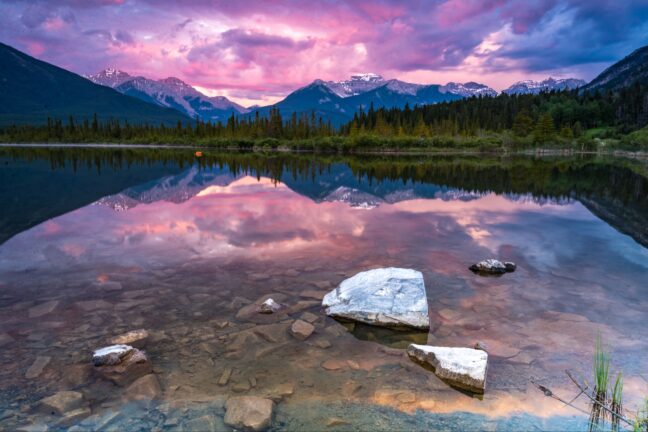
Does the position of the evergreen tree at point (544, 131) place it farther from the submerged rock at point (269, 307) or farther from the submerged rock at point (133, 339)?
the submerged rock at point (133, 339)

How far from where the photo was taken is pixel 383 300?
29.4ft

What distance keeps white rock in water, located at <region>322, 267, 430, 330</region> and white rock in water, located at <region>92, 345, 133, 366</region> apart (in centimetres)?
395

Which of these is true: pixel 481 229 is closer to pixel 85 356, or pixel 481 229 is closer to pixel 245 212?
pixel 245 212

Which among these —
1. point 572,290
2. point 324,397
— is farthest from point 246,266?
point 572,290

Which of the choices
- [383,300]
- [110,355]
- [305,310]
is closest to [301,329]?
[305,310]

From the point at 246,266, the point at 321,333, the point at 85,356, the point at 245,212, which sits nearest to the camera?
the point at 85,356

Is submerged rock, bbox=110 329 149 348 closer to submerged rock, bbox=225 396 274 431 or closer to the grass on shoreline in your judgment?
submerged rock, bbox=225 396 274 431

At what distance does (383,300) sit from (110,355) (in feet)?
17.0

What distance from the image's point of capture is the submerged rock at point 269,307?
902cm

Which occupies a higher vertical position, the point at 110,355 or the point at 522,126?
the point at 522,126

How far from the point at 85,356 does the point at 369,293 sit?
5.45 metres

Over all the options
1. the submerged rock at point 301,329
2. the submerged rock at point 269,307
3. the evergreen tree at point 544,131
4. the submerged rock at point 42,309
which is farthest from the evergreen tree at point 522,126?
the submerged rock at point 42,309

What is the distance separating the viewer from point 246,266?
40.1 ft

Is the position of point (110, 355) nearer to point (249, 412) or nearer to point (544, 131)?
point (249, 412)
